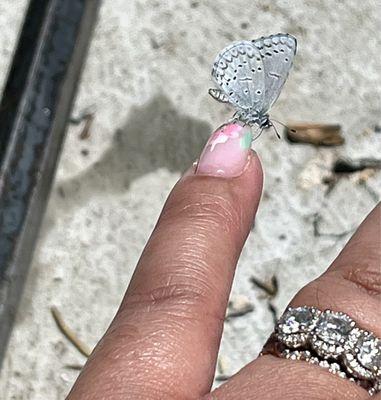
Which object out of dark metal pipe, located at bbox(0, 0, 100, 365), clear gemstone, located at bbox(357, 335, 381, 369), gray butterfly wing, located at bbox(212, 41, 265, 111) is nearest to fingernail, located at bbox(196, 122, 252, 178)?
gray butterfly wing, located at bbox(212, 41, 265, 111)

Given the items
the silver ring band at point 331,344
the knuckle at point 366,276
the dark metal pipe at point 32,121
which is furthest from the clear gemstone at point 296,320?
the dark metal pipe at point 32,121

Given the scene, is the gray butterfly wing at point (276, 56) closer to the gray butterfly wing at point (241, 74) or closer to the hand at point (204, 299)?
the gray butterfly wing at point (241, 74)

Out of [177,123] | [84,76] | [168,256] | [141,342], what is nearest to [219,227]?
[168,256]

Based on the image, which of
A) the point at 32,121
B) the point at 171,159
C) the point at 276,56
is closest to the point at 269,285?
the point at 171,159

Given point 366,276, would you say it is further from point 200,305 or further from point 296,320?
point 200,305

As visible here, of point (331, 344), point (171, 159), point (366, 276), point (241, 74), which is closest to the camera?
point (331, 344)
